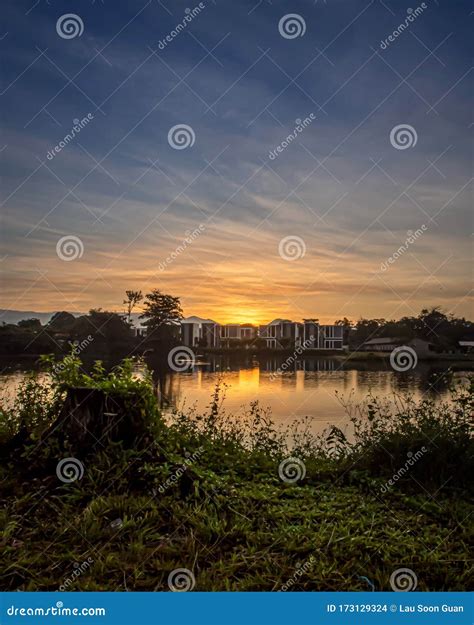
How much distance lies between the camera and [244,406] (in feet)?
22.3

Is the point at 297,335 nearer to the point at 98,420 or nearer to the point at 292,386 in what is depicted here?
the point at 292,386

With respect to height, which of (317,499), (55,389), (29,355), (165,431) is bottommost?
(317,499)

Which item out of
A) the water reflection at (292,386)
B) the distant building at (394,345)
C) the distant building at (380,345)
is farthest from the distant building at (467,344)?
the distant building at (380,345)

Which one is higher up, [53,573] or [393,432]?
[393,432]

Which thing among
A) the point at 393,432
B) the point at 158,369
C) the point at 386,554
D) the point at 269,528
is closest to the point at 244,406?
the point at 158,369

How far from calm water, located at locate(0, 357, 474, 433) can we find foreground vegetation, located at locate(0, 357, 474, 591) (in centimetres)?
29

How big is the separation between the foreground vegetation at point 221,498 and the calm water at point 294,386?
0.29m

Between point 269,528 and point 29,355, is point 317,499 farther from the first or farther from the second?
point 29,355

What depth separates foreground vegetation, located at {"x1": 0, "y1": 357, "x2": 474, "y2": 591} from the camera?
3.67m

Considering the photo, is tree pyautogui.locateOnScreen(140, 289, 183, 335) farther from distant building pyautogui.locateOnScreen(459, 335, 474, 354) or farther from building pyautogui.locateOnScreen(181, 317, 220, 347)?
distant building pyautogui.locateOnScreen(459, 335, 474, 354)

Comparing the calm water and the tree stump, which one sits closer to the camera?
the tree stump

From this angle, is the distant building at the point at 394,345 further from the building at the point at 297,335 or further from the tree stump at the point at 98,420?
the tree stump at the point at 98,420

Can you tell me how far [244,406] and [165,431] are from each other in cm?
166

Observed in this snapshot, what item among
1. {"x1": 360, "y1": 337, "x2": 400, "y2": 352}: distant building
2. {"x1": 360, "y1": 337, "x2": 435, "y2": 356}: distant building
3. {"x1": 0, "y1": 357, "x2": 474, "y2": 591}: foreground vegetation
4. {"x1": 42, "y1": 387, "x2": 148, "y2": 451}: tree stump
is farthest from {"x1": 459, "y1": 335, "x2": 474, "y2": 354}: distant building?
{"x1": 42, "y1": 387, "x2": 148, "y2": 451}: tree stump
